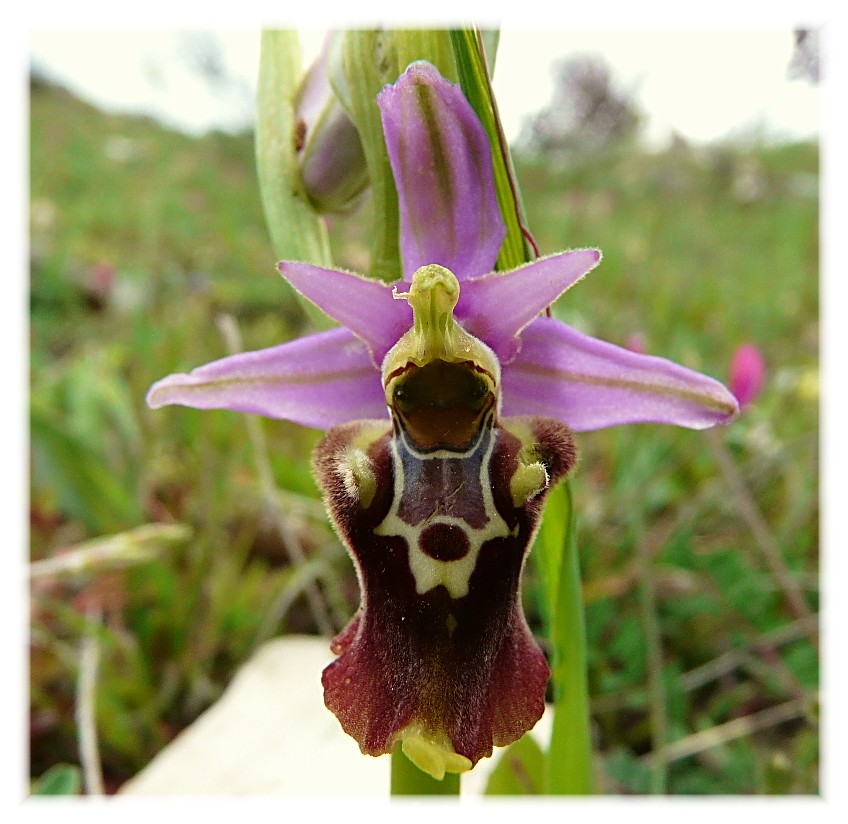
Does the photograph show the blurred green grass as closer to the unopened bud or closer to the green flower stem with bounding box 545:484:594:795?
the green flower stem with bounding box 545:484:594:795

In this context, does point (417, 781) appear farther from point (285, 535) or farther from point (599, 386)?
point (285, 535)

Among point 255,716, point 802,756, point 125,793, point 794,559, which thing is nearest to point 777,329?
point 794,559

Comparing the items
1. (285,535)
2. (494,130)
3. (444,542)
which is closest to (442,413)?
(444,542)

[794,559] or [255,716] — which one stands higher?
[794,559]

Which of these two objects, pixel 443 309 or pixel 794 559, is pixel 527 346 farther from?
pixel 794 559

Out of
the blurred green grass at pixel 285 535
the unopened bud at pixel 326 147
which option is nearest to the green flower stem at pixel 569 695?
the blurred green grass at pixel 285 535

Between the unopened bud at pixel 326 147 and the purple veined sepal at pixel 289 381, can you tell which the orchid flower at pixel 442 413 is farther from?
the unopened bud at pixel 326 147
